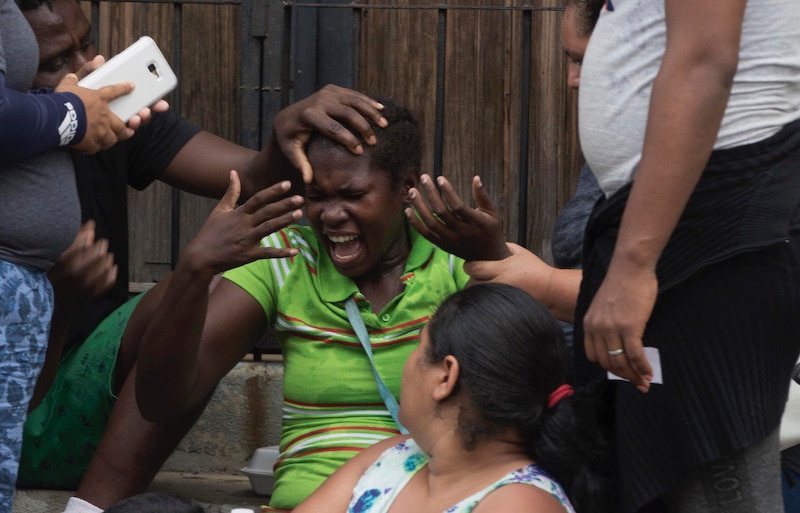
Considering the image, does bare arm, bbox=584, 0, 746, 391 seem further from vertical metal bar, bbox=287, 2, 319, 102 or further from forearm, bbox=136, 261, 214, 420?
vertical metal bar, bbox=287, 2, 319, 102

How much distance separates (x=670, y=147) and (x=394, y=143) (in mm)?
1246

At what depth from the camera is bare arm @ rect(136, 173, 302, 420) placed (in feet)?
8.69

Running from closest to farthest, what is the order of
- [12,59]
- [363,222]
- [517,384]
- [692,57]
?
[692,57]
[517,384]
[12,59]
[363,222]

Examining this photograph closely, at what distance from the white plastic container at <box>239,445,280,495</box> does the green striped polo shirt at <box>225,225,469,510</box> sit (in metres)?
0.73

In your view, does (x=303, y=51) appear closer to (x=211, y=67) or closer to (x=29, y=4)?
(x=211, y=67)

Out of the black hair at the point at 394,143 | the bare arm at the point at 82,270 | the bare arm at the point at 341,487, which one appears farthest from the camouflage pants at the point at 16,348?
the black hair at the point at 394,143

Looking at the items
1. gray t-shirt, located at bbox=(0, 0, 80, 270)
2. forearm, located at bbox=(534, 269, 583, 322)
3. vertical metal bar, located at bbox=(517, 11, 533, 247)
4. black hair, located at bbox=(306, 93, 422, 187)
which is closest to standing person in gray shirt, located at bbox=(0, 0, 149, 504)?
gray t-shirt, located at bbox=(0, 0, 80, 270)

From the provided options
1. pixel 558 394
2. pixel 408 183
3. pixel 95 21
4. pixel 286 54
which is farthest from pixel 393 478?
pixel 95 21

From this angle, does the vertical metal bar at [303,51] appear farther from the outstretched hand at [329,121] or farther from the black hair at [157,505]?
the black hair at [157,505]

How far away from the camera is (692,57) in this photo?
191 cm

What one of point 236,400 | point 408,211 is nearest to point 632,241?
point 408,211

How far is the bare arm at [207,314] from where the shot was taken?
2648 millimetres

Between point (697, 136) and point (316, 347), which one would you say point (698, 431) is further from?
point (316, 347)

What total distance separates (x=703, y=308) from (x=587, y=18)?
120 cm
